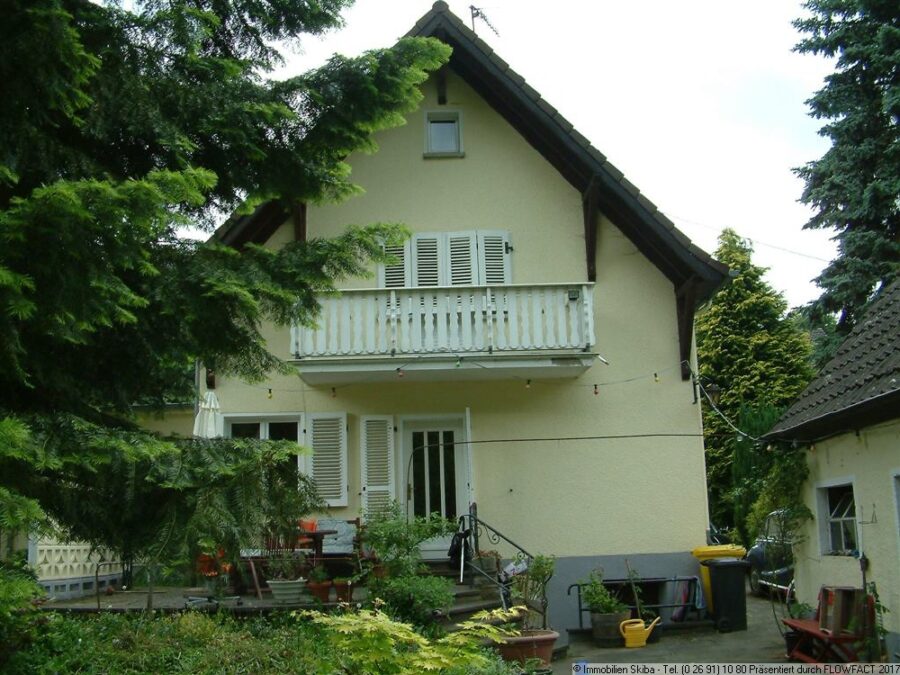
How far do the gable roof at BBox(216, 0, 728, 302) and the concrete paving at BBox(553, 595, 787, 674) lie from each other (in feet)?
14.5

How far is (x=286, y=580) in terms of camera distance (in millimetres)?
11180

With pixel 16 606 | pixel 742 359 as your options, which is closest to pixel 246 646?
pixel 16 606

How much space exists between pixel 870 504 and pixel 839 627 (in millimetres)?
1273

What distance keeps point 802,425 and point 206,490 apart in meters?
7.32

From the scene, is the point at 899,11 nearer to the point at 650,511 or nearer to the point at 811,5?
the point at 811,5

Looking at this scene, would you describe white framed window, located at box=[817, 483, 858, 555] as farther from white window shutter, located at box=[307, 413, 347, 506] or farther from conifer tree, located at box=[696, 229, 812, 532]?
conifer tree, located at box=[696, 229, 812, 532]

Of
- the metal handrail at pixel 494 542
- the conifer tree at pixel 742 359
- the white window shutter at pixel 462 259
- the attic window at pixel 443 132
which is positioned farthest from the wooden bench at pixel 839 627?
the conifer tree at pixel 742 359

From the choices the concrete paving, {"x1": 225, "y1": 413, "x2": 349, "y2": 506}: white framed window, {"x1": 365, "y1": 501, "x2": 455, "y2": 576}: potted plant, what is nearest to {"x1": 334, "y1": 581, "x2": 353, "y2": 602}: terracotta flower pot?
{"x1": 365, "y1": 501, "x2": 455, "y2": 576}: potted plant

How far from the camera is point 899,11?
20016mm

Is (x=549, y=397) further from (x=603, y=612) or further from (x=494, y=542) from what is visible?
(x=603, y=612)

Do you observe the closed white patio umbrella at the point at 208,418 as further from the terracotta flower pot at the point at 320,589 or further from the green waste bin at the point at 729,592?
the green waste bin at the point at 729,592

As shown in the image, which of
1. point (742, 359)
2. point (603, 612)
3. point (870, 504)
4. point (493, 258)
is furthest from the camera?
point (742, 359)

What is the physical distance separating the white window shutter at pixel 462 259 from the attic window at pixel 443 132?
54.3 inches

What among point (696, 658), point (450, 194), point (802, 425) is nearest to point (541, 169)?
point (450, 194)
